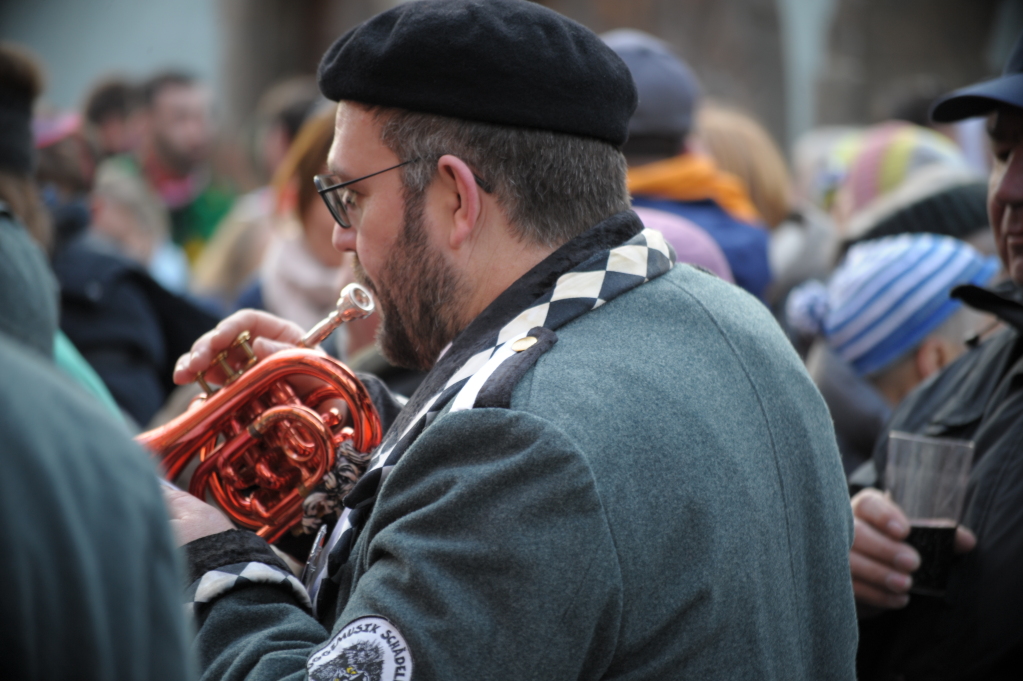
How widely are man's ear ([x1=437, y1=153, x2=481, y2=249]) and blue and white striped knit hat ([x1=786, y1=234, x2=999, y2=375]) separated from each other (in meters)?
1.95

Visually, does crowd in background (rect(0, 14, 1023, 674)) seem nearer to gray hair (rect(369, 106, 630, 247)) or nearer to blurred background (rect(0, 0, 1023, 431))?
blurred background (rect(0, 0, 1023, 431))

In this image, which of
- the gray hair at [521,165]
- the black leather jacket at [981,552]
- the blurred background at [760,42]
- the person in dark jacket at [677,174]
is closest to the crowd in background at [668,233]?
the person in dark jacket at [677,174]

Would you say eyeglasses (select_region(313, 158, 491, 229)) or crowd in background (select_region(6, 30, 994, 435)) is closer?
eyeglasses (select_region(313, 158, 491, 229))

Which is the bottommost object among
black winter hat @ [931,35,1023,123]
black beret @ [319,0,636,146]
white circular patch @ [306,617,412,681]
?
white circular patch @ [306,617,412,681]

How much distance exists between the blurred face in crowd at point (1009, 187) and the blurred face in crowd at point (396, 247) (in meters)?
1.43

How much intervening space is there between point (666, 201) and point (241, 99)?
11.3m

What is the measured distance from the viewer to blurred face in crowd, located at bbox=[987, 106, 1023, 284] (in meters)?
2.45

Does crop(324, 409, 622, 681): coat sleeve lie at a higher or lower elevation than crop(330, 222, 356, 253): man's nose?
lower

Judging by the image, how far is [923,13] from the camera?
1241 cm

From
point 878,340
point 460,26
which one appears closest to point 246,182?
point 878,340

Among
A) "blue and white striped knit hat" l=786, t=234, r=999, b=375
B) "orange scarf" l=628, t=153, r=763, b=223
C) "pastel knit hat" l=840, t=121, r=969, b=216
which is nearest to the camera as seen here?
"blue and white striped knit hat" l=786, t=234, r=999, b=375

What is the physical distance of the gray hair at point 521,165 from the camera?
1753 millimetres

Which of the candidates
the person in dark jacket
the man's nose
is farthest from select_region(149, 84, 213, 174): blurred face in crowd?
the man's nose

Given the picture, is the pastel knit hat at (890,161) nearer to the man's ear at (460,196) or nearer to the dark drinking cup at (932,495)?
the dark drinking cup at (932,495)
